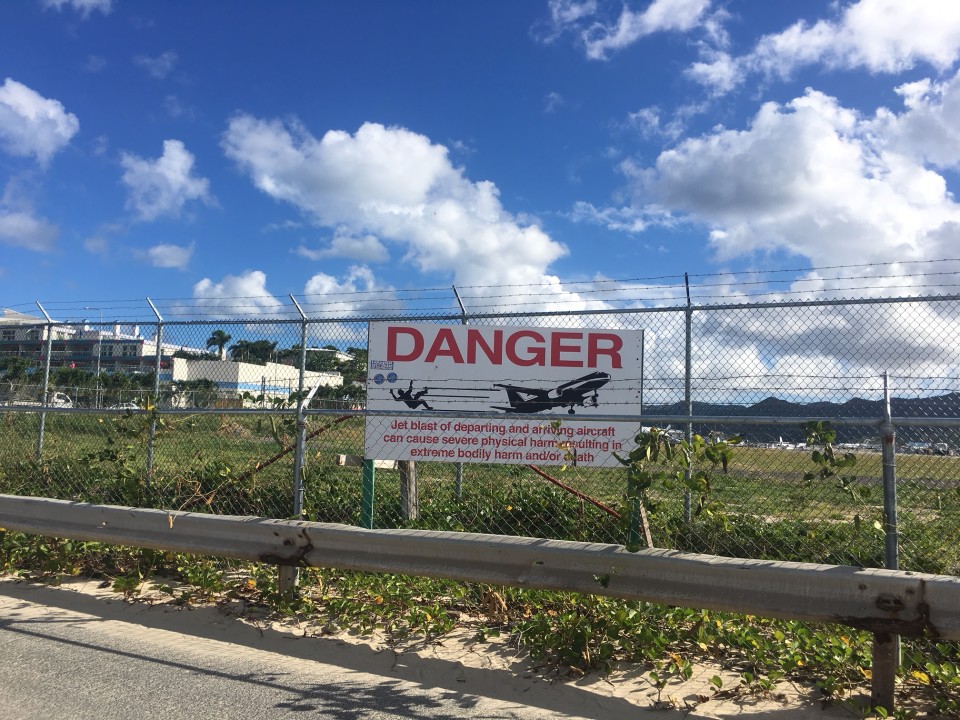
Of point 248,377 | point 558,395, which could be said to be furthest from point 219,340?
point 558,395

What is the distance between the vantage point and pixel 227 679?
4.13 meters

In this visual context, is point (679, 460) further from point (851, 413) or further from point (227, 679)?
point (227, 679)

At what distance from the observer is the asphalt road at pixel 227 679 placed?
3752 millimetres

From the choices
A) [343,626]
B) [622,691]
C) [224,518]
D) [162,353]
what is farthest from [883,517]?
[162,353]

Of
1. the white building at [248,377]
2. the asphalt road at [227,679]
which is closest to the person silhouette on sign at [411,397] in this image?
the white building at [248,377]

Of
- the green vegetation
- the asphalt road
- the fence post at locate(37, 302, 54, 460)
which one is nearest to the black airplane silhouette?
the green vegetation

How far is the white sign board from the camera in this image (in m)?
6.87

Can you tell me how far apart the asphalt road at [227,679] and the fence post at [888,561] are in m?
1.23

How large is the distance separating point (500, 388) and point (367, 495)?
1.64m

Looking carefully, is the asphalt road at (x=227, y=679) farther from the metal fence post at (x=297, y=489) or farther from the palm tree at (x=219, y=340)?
the palm tree at (x=219, y=340)

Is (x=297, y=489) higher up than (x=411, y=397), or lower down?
lower down

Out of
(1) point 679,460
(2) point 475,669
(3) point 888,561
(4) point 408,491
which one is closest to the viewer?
(3) point 888,561

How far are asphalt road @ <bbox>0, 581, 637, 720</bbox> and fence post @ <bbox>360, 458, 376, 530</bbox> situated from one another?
1711mm

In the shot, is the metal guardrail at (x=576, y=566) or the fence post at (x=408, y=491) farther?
the fence post at (x=408, y=491)
